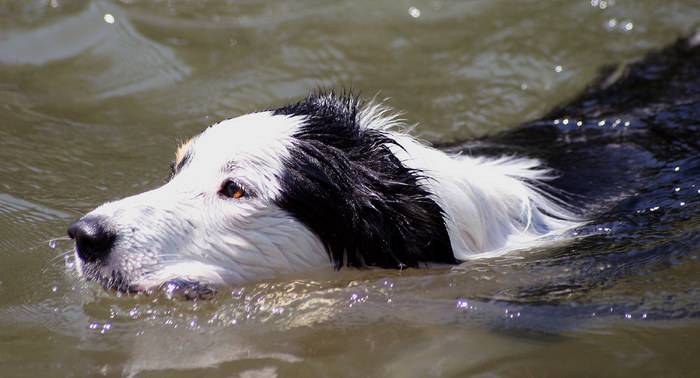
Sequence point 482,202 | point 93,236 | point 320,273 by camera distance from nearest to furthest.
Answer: point 93,236 < point 320,273 < point 482,202

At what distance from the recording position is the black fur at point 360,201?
405cm

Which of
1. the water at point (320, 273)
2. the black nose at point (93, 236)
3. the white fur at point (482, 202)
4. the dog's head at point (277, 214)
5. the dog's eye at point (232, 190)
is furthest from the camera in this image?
the white fur at point (482, 202)

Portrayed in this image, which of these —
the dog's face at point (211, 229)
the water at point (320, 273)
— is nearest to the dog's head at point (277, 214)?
the dog's face at point (211, 229)

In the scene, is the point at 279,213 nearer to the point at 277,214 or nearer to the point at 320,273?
the point at 277,214

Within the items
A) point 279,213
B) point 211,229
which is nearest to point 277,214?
point 279,213

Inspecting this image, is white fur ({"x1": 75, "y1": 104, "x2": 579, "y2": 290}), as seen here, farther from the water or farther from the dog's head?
the water

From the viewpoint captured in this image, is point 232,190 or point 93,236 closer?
point 93,236

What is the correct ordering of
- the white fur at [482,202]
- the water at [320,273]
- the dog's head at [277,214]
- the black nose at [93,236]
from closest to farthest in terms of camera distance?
the water at [320,273], the black nose at [93,236], the dog's head at [277,214], the white fur at [482,202]

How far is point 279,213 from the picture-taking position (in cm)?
407

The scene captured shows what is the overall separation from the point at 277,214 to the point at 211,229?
359 millimetres

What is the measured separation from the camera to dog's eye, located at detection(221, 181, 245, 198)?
4.09 metres

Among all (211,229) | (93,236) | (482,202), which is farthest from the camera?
(482,202)

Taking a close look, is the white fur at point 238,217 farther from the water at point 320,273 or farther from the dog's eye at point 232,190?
the water at point 320,273

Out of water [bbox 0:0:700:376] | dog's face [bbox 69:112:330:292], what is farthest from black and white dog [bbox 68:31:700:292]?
water [bbox 0:0:700:376]
